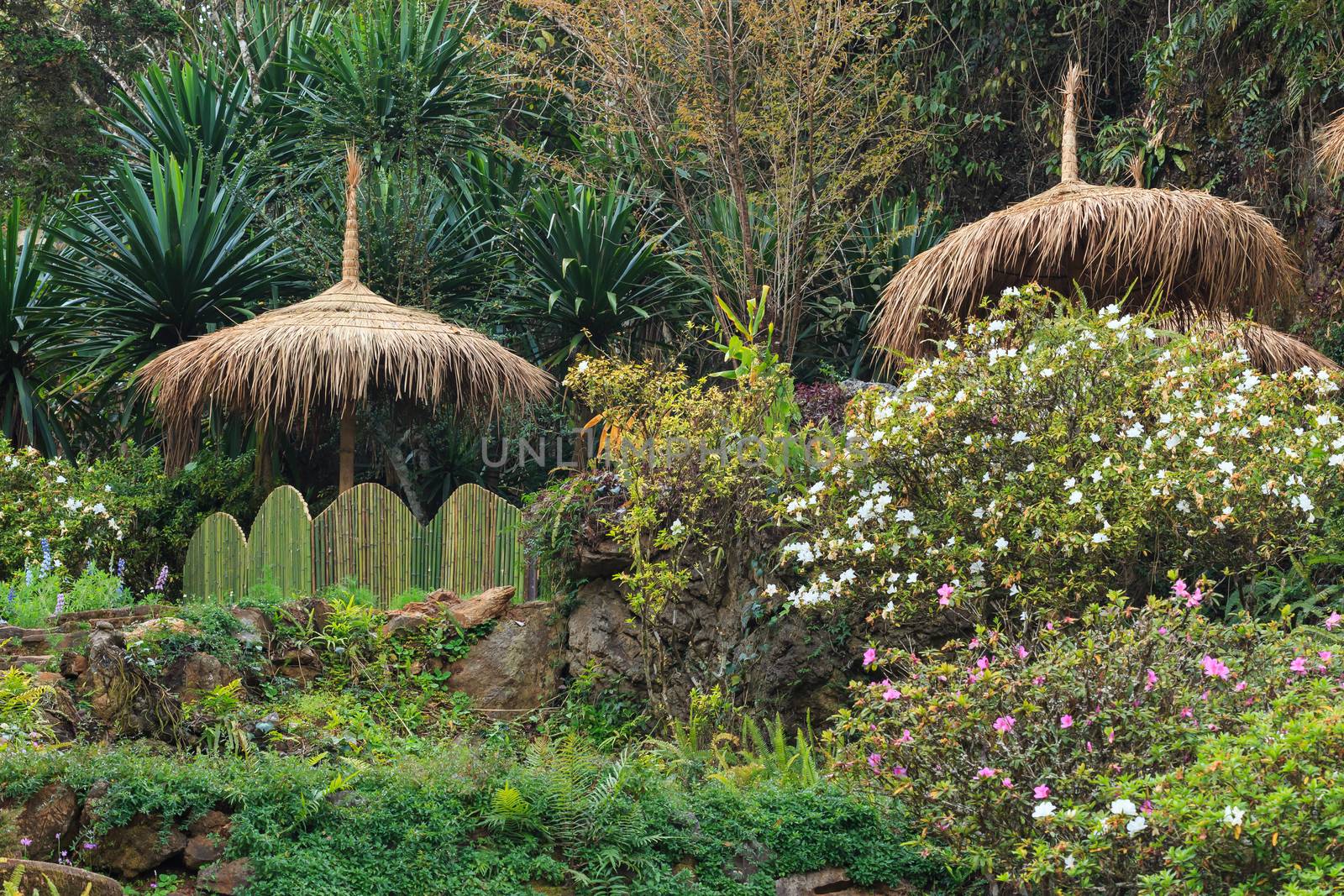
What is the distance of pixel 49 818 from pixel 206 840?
0.53 m

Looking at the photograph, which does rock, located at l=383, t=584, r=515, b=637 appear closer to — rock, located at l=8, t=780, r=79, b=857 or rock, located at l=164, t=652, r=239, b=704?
rock, located at l=164, t=652, r=239, b=704

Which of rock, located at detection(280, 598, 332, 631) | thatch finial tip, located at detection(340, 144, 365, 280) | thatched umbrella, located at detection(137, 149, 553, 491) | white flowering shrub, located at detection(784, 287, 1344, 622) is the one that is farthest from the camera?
thatch finial tip, located at detection(340, 144, 365, 280)

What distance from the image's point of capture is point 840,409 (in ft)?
31.3

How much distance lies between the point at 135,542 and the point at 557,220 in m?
4.46

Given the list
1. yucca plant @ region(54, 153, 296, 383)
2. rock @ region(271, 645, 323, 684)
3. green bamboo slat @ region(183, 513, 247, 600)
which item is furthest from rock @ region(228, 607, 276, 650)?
yucca plant @ region(54, 153, 296, 383)

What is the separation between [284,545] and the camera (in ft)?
31.1

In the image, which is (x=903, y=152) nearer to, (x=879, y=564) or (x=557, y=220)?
(x=557, y=220)

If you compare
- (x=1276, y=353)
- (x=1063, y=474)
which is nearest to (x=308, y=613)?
(x=1063, y=474)

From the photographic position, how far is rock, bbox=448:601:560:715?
26.4 ft

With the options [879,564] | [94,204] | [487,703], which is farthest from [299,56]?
[879,564]

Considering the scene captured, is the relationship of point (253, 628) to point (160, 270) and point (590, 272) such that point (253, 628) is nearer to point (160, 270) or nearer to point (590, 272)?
point (160, 270)

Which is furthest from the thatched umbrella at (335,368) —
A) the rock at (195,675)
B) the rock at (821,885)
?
the rock at (821,885)

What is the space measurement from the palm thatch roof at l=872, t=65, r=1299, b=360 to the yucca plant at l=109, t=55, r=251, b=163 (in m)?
8.85

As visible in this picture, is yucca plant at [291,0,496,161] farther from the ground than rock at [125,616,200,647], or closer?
farther from the ground
